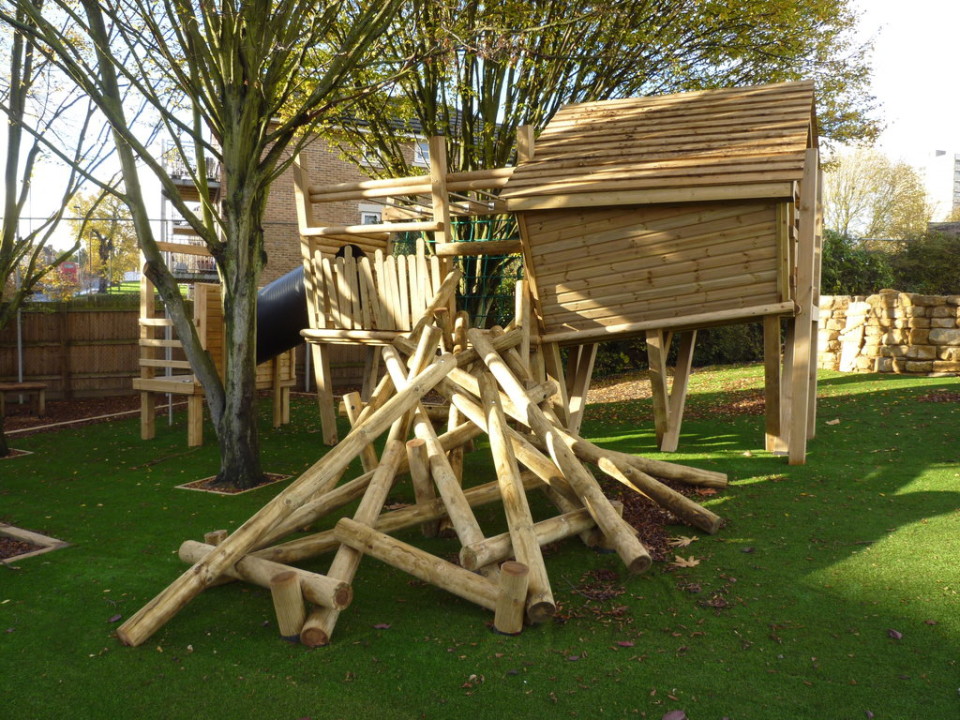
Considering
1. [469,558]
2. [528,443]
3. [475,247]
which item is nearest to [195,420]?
[475,247]

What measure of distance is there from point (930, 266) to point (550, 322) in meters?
17.7

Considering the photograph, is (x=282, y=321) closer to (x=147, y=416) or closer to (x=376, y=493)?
(x=147, y=416)

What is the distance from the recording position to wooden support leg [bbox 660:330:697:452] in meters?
9.10

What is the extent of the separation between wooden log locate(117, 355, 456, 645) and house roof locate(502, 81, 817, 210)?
3.19 metres

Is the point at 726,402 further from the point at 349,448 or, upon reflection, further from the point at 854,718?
the point at 854,718

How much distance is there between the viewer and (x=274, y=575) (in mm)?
4656

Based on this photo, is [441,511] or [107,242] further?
[107,242]

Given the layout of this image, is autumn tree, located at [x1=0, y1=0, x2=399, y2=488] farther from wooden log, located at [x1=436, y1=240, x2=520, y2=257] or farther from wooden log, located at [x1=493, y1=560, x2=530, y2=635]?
wooden log, located at [x1=493, y1=560, x2=530, y2=635]

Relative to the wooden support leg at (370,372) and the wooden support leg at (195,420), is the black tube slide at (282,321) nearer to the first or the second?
the wooden support leg at (370,372)

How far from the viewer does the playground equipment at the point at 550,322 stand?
4.94 meters

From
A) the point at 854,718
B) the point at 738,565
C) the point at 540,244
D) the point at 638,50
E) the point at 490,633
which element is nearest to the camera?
the point at 854,718

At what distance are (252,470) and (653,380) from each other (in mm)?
4585

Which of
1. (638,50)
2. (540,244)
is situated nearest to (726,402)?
(540,244)

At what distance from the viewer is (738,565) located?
5391 mm
